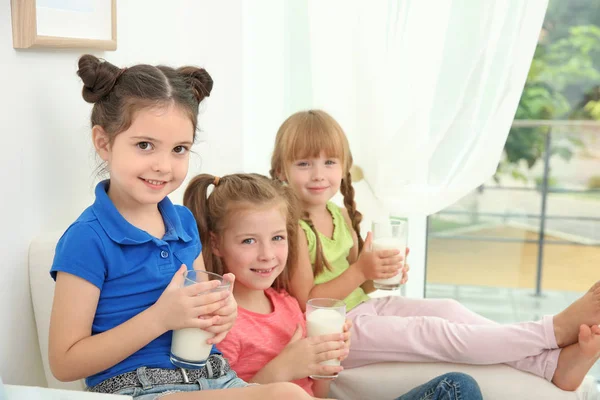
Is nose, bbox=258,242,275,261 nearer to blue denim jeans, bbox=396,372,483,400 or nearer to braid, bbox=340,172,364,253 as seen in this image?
blue denim jeans, bbox=396,372,483,400

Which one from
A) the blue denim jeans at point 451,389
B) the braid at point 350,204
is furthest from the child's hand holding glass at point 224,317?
the braid at point 350,204

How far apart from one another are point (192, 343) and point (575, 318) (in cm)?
108

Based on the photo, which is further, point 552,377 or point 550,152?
point 550,152

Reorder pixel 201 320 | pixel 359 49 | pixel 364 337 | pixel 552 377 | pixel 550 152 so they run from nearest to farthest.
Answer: pixel 201 320 → pixel 552 377 → pixel 364 337 → pixel 359 49 → pixel 550 152

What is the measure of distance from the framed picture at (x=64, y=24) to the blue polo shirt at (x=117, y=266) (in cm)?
35

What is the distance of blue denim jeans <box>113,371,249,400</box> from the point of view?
1438 mm

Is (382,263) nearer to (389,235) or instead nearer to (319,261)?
(389,235)

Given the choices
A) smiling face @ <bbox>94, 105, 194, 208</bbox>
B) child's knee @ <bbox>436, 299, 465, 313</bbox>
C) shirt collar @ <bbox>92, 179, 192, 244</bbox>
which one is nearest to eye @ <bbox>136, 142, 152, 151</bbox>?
smiling face @ <bbox>94, 105, 194, 208</bbox>

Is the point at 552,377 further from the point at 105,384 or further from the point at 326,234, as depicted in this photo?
the point at 105,384

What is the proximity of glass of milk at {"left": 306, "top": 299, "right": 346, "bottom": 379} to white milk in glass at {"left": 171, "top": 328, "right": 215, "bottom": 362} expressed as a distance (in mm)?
349

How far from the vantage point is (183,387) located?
1.49 metres

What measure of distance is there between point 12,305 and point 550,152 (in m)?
2.70

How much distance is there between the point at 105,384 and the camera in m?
1.46

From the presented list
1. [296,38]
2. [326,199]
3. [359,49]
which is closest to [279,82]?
[296,38]
